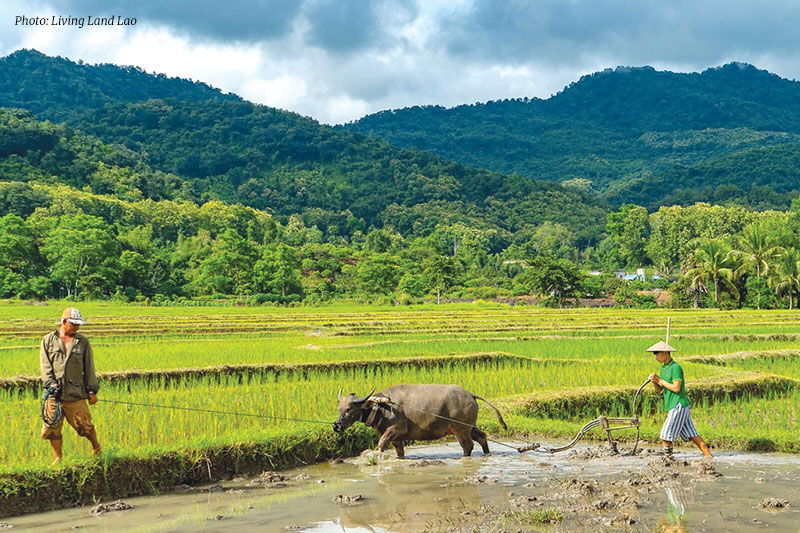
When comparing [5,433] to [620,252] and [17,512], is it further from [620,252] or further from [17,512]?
[620,252]

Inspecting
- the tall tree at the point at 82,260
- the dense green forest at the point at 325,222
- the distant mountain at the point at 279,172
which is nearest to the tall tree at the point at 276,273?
the dense green forest at the point at 325,222

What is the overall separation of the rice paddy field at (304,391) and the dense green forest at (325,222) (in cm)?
2746

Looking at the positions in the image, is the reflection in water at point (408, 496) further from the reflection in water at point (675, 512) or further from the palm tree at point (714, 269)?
the palm tree at point (714, 269)

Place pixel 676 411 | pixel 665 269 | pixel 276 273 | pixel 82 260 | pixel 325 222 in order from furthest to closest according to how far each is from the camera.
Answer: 1. pixel 325 222
2. pixel 665 269
3. pixel 276 273
4. pixel 82 260
5. pixel 676 411

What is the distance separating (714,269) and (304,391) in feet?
135

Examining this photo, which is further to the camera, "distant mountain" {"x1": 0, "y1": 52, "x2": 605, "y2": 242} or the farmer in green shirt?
"distant mountain" {"x1": 0, "y1": 52, "x2": 605, "y2": 242}

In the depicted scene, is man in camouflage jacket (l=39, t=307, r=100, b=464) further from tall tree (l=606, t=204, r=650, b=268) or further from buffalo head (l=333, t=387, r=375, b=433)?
tall tree (l=606, t=204, r=650, b=268)

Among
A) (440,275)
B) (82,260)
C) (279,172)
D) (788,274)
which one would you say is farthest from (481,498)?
(279,172)

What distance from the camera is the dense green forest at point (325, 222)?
166ft

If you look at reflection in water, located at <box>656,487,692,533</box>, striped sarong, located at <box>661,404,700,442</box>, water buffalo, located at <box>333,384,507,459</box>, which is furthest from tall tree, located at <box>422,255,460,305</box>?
reflection in water, located at <box>656,487,692,533</box>

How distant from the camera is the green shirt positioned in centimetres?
816

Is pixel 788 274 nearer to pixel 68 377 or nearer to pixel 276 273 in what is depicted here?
pixel 276 273

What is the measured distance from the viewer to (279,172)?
132 metres

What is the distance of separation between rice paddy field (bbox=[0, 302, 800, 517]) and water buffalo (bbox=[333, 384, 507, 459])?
726 mm
